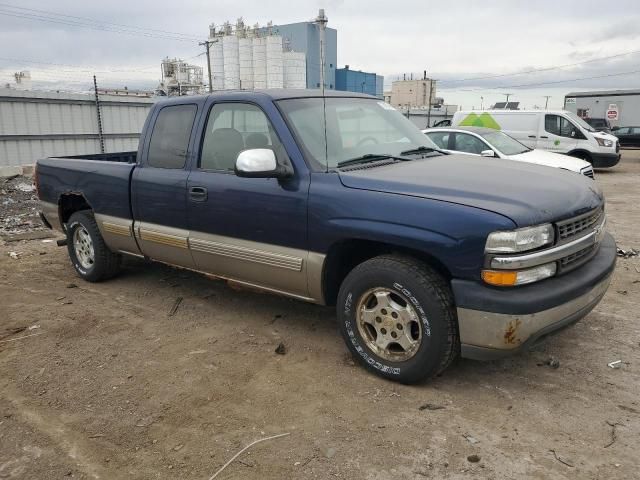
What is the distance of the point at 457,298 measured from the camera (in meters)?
3.06

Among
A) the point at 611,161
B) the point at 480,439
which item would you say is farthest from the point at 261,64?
the point at 480,439

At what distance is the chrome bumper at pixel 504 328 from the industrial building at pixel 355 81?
49.4 m

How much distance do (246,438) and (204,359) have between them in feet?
3.59

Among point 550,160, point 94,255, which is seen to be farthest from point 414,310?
point 550,160

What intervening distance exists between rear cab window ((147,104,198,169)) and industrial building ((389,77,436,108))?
5493 centimetres

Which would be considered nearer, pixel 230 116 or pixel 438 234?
pixel 438 234

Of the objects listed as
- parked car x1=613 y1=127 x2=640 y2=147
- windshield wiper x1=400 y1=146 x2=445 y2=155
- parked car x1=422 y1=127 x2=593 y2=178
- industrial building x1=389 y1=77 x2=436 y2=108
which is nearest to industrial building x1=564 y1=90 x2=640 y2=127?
parked car x1=613 y1=127 x2=640 y2=147

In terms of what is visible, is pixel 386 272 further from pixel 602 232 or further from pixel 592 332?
pixel 592 332

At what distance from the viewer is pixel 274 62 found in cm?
3944

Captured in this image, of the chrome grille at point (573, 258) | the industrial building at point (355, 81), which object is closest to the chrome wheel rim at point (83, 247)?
the chrome grille at point (573, 258)

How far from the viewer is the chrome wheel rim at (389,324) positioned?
10.9 ft

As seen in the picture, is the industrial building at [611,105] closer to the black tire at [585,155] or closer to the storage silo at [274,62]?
the black tire at [585,155]

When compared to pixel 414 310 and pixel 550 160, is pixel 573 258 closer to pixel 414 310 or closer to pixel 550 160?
pixel 414 310

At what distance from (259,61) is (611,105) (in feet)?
78.3
